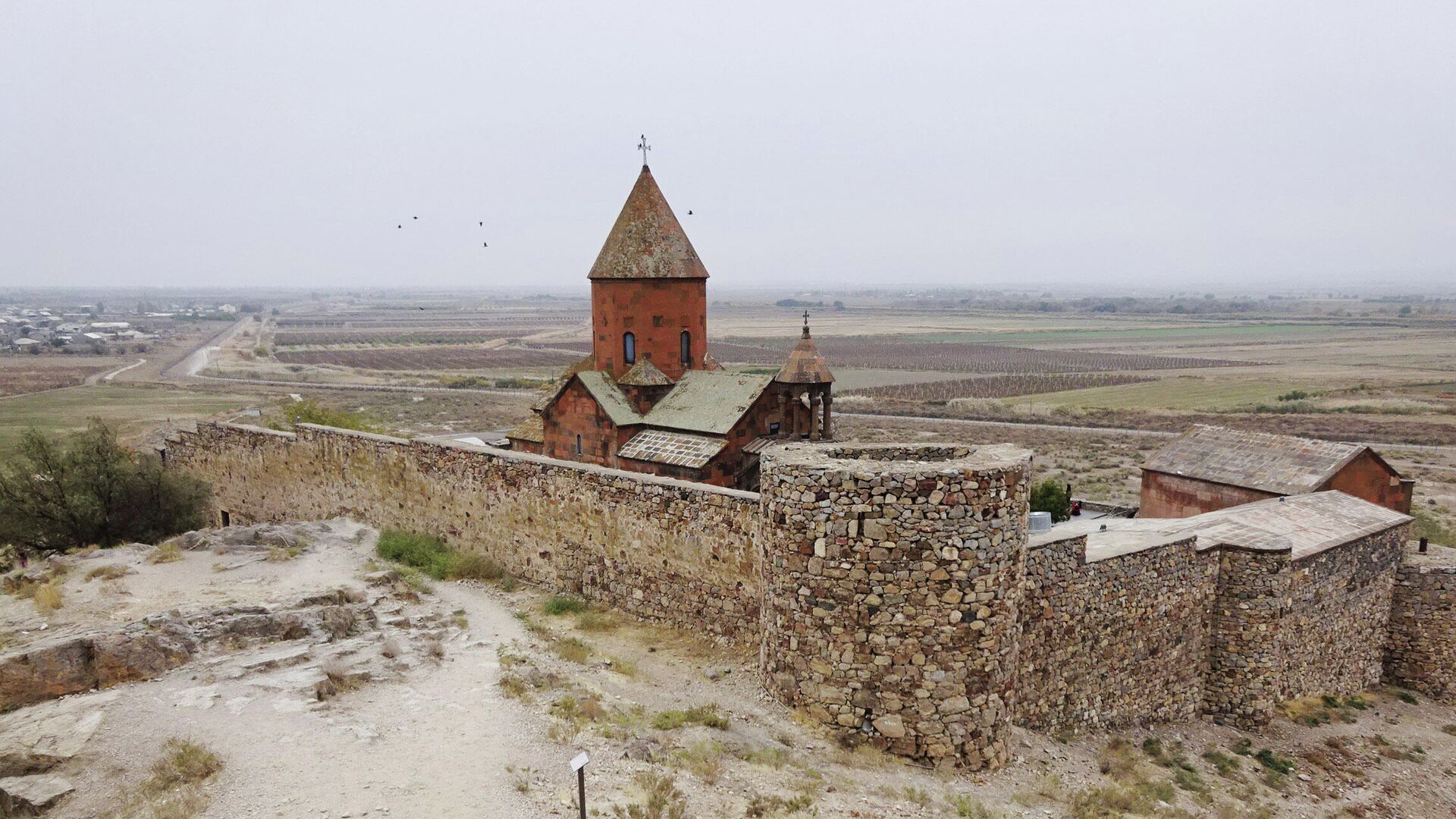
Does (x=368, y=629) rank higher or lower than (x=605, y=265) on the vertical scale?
lower

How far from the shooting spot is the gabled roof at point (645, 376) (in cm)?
1841

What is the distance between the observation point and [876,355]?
100m

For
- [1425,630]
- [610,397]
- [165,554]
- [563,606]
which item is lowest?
[1425,630]

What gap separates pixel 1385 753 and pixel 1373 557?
8.99 ft

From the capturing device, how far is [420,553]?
12.9 metres

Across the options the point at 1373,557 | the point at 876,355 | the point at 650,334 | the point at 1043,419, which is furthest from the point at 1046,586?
the point at 876,355

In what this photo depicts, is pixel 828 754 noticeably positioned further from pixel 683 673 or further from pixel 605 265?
pixel 605 265

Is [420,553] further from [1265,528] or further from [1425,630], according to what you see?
[1425,630]

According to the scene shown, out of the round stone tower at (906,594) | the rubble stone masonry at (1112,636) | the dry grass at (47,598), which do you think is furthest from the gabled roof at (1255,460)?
the dry grass at (47,598)

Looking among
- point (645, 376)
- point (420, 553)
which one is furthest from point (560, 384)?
point (420, 553)

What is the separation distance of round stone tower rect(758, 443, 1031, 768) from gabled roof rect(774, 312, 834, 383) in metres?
8.57

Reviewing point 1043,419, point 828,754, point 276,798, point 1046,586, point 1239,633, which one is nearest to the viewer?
point 276,798

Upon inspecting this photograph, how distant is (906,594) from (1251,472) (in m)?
11.9

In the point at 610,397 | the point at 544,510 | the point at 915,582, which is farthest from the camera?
the point at 610,397
